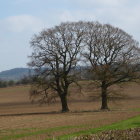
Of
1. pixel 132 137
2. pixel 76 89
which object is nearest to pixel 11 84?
pixel 76 89

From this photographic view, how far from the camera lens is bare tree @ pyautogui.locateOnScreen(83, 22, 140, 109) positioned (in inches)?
2121

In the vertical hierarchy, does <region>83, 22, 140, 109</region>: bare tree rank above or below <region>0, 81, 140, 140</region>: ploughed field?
above

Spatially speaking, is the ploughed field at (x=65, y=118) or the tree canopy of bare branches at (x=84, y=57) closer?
the ploughed field at (x=65, y=118)

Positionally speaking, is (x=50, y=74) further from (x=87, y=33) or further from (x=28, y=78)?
(x=87, y=33)

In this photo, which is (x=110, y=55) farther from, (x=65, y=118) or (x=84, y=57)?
(x=65, y=118)

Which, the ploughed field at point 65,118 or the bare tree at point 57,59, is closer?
the ploughed field at point 65,118

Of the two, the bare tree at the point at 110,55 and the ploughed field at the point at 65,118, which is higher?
the bare tree at the point at 110,55

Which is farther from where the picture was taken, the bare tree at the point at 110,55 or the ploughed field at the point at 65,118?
the bare tree at the point at 110,55

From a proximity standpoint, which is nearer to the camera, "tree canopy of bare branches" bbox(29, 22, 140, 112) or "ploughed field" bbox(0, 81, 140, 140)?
"ploughed field" bbox(0, 81, 140, 140)

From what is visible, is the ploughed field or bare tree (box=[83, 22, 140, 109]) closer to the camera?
the ploughed field

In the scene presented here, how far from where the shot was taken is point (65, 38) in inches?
2181

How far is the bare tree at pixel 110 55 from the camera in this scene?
53.9 metres

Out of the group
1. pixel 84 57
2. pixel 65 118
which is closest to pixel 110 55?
pixel 84 57

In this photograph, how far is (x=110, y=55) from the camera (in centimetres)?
5547
